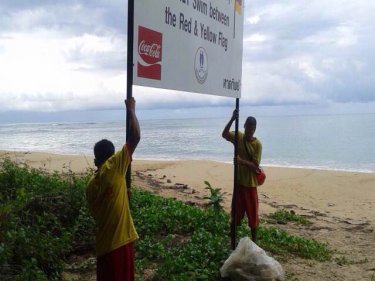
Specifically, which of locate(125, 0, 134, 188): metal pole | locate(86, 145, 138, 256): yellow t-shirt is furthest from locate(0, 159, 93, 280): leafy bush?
locate(125, 0, 134, 188): metal pole

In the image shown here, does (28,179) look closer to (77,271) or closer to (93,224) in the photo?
(93,224)

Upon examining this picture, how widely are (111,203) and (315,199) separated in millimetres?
10356

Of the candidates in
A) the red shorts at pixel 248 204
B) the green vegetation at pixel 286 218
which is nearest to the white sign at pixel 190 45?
the red shorts at pixel 248 204

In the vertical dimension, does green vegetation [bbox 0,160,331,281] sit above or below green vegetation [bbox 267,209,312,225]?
above

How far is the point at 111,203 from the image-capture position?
3.32 metres

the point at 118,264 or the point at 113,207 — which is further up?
the point at 113,207

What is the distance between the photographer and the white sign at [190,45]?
12.5 ft

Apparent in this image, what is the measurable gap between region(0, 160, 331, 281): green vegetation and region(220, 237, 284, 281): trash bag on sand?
231mm

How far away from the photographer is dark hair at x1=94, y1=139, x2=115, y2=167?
3.36m

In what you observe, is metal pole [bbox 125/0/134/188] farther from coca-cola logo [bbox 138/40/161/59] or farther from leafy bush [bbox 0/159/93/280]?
leafy bush [bbox 0/159/93/280]

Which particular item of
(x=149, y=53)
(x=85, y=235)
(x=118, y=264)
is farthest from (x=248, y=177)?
(x=118, y=264)

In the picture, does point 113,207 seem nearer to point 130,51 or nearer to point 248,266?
point 130,51

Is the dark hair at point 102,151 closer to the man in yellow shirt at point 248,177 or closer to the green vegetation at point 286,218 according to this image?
the man in yellow shirt at point 248,177

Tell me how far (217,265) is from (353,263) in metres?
2.28
